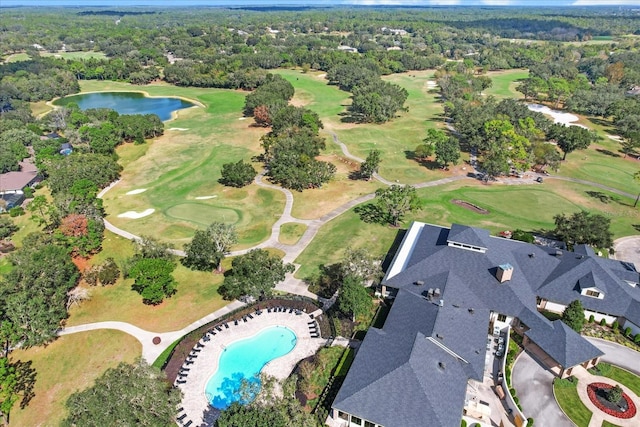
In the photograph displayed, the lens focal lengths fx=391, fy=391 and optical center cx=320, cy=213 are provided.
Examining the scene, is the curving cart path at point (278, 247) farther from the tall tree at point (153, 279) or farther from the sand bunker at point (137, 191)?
the sand bunker at point (137, 191)

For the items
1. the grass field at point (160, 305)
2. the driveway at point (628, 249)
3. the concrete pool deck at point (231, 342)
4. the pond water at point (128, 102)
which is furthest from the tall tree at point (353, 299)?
the pond water at point (128, 102)

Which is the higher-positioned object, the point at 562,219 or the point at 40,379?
the point at 562,219

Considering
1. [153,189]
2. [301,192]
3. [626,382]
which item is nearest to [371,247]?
[301,192]

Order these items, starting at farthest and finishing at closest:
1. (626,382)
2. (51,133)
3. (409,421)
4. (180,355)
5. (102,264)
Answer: (51,133)
(102,264)
(180,355)
(626,382)
(409,421)

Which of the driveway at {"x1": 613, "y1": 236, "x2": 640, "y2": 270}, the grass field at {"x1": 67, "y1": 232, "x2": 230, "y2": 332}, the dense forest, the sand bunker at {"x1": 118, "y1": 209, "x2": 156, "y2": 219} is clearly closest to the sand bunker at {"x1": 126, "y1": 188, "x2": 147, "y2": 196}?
the dense forest

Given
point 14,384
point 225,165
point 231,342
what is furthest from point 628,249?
point 14,384

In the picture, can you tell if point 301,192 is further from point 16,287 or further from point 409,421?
point 409,421

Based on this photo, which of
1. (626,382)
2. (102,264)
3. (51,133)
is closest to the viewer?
(626,382)
